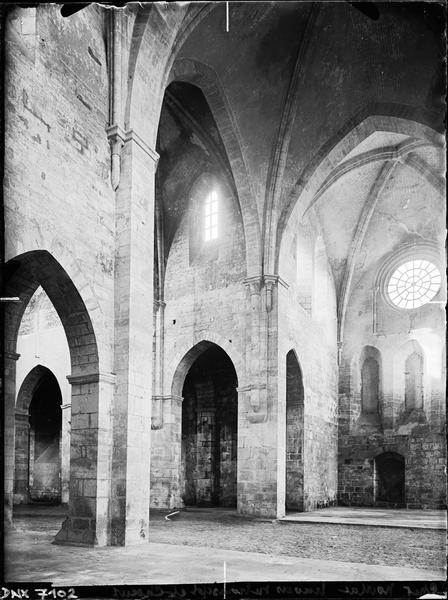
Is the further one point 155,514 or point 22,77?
point 155,514

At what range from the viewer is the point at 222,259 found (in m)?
16.8

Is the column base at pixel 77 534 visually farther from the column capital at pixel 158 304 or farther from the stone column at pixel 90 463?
the column capital at pixel 158 304

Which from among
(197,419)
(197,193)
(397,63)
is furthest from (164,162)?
(197,419)

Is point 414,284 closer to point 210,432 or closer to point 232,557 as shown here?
point 210,432

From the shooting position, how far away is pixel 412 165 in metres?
18.5

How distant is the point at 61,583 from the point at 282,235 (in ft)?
36.4

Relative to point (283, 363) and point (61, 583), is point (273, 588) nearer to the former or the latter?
point (61, 583)

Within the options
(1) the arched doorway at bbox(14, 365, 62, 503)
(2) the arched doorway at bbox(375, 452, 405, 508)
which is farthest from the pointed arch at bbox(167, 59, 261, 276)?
(2) the arched doorway at bbox(375, 452, 405, 508)

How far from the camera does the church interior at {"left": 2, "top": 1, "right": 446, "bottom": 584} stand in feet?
28.1

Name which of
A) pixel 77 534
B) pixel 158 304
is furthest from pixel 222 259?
pixel 77 534

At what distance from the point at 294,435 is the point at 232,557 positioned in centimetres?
965

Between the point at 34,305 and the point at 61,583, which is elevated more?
the point at 34,305

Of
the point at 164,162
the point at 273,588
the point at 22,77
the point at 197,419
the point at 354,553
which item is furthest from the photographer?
the point at 197,419

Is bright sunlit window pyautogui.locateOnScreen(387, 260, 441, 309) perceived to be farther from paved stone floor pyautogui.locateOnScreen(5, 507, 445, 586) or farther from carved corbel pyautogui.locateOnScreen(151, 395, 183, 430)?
paved stone floor pyautogui.locateOnScreen(5, 507, 445, 586)
